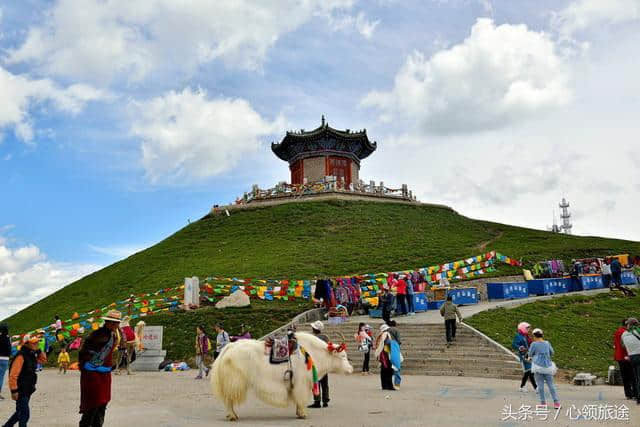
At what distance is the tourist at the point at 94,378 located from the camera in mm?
7730

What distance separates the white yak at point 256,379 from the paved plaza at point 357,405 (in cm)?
36

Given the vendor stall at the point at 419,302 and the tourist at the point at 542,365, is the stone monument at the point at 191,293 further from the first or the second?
the tourist at the point at 542,365

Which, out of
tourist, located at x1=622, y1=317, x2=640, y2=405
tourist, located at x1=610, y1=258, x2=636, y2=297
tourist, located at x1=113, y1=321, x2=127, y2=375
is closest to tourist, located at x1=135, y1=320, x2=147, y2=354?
tourist, located at x1=113, y1=321, x2=127, y2=375

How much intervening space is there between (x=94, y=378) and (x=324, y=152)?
55.1 meters

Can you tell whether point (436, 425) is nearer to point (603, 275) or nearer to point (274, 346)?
point (274, 346)

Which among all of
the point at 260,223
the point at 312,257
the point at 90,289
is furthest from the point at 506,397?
the point at 260,223

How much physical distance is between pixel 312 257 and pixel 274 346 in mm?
28594

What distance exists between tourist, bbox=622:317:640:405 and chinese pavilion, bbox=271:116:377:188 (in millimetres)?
49278

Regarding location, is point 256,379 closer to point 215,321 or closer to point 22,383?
point 22,383

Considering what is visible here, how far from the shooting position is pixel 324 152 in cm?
6203

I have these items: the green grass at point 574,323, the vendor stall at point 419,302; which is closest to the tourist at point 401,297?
the vendor stall at point 419,302

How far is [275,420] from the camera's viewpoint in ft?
32.8

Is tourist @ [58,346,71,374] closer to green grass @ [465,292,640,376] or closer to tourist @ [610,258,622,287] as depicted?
green grass @ [465,292,640,376]

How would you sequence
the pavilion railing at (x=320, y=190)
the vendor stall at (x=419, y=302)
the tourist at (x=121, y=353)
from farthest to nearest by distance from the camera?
the pavilion railing at (x=320, y=190), the vendor stall at (x=419, y=302), the tourist at (x=121, y=353)
